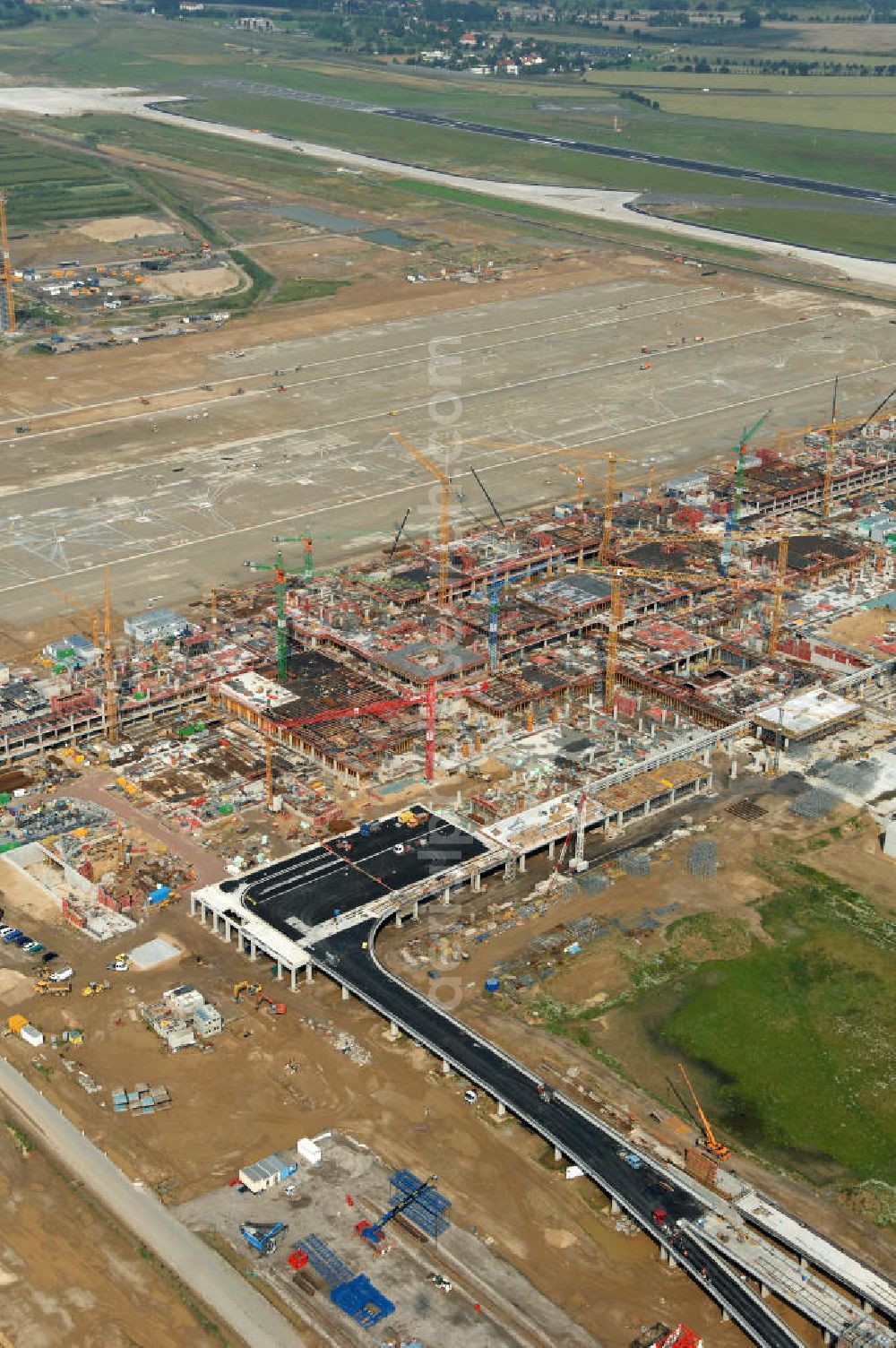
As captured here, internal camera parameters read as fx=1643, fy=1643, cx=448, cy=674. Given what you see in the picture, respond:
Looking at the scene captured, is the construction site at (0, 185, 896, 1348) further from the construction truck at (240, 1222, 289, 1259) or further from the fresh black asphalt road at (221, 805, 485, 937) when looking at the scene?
the fresh black asphalt road at (221, 805, 485, 937)

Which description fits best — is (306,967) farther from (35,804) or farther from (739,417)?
(739,417)

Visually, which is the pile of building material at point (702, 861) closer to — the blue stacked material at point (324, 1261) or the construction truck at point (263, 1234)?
the blue stacked material at point (324, 1261)

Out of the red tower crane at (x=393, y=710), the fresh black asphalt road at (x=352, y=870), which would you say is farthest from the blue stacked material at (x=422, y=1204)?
the red tower crane at (x=393, y=710)

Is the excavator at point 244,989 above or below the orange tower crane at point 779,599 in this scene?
below

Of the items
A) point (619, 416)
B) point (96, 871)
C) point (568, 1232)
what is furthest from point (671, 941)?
point (619, 416)

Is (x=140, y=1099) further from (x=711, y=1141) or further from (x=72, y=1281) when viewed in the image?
(x=711, y=1141)

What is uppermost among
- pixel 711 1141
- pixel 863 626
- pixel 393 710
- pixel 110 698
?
pixel 110 698

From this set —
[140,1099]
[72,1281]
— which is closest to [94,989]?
[140,1099]
